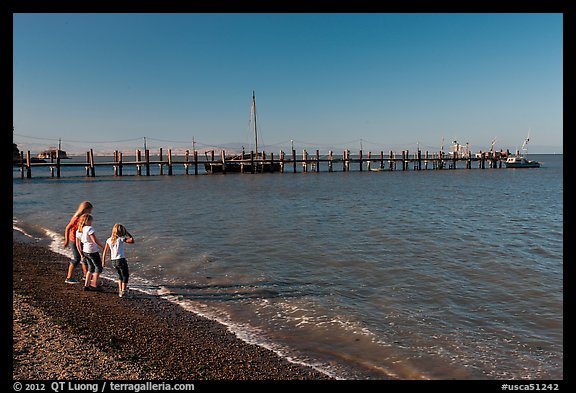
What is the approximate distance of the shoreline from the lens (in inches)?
179

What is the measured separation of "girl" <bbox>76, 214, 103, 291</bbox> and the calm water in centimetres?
→ 101

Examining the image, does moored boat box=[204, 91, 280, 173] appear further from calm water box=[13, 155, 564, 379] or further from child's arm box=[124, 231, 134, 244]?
child's arm box=[124, 231, 134, 244]

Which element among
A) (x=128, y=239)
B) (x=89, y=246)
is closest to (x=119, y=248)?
(x=128, y=239)

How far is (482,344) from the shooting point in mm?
6023

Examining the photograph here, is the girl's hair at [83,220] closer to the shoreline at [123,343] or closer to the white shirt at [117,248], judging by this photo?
the white shirt at [117,248]

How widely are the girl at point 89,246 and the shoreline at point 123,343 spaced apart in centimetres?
35

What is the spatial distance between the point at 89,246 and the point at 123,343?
3057 mm

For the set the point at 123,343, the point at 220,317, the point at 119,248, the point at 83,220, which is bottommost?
the point at 220,317

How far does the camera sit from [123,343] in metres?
5.46

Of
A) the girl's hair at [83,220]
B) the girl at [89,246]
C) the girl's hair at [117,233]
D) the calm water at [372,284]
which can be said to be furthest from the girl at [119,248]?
the calm water at [372,284]

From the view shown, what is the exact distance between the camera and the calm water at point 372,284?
5746 mm

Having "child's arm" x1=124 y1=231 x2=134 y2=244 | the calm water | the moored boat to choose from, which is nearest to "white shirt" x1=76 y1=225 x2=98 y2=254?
"child's arm" x1=124 y1=231 x2=134 y2=244

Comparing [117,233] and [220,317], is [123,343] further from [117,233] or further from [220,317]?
[117,233]
